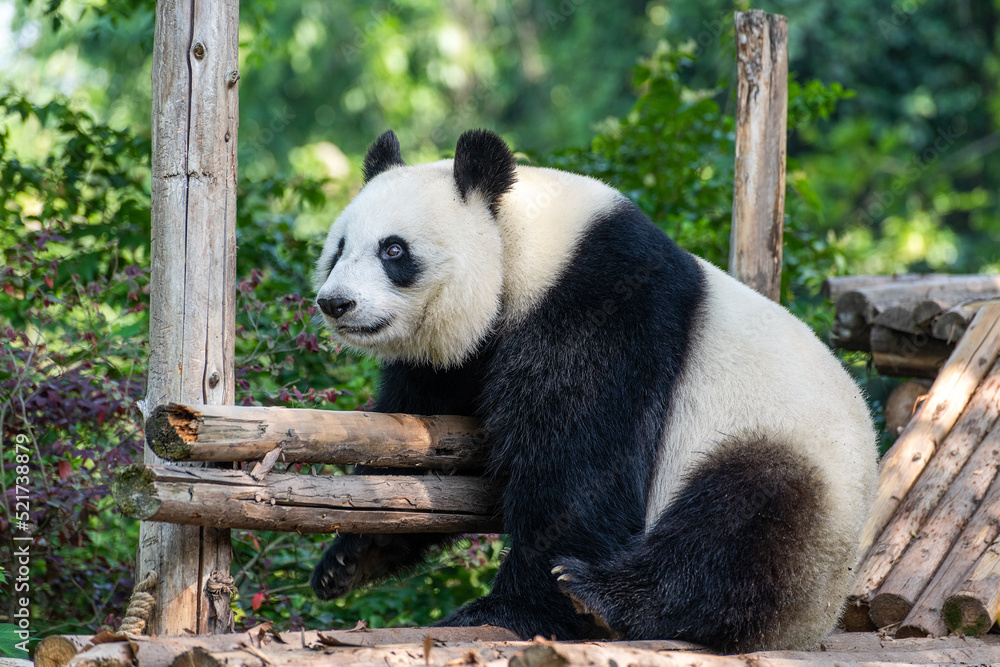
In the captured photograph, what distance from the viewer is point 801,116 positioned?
5578 millimetres

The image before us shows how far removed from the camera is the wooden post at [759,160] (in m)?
4.38

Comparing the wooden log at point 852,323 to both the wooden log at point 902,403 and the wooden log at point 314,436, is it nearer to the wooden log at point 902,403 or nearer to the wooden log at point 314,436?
the wooden log at point 902,403

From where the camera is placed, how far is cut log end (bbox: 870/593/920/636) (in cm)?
326

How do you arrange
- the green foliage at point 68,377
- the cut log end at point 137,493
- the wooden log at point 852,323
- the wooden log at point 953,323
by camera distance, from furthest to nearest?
the wooden log at point 852,323 → the wooden log at point 953,323 → the green foliage at point 68,377 → the cut log end at point 137,493

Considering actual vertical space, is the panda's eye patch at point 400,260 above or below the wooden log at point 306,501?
above

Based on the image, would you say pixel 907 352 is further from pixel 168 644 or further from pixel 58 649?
pixel 58 649

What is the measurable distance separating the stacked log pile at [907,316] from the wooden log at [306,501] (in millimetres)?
2838

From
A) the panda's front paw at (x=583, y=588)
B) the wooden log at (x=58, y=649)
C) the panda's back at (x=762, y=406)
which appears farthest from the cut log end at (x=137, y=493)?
the panda's back at (x=762, y=406)

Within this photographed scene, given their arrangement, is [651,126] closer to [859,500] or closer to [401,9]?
[859,500]

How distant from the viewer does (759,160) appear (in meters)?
4.41

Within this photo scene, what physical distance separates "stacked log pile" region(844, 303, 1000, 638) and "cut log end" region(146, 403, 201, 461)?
2.47m

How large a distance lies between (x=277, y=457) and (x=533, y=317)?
0.95 m

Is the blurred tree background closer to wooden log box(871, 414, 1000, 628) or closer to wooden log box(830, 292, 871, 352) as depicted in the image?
wooden log box(830, 292, 871, 352)

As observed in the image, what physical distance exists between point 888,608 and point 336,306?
228 cm
